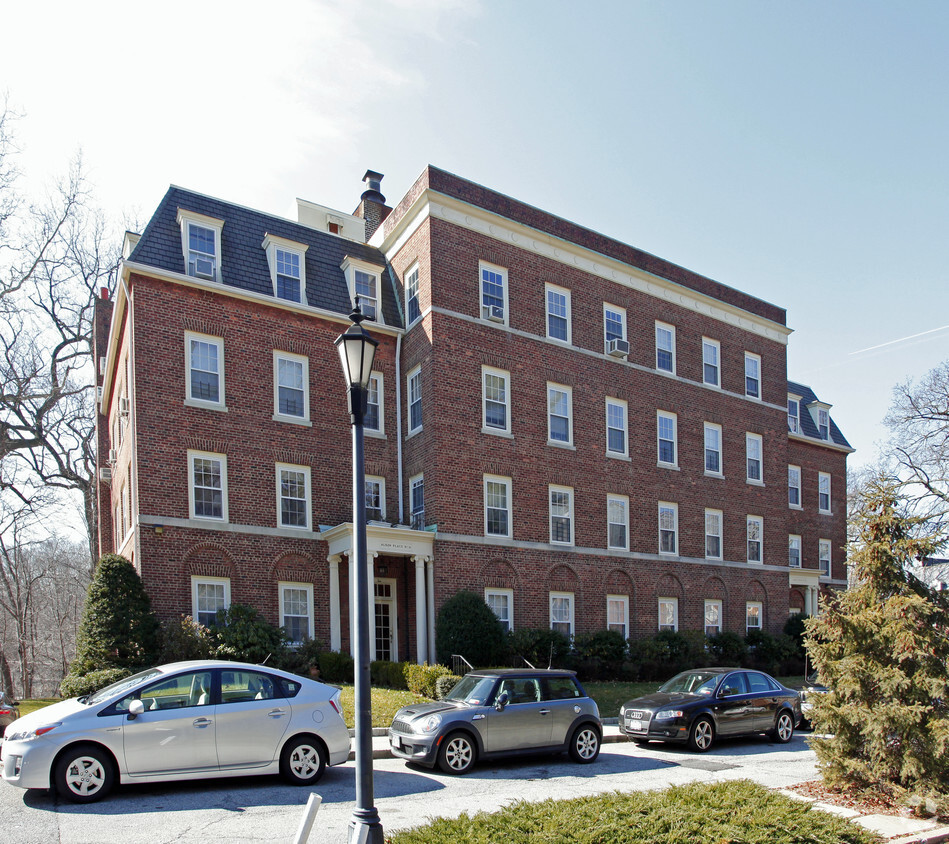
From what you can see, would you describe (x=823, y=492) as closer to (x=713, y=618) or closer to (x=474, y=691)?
(x=713, y=618)

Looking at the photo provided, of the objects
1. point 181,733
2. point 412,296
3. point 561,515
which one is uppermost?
point 412,296

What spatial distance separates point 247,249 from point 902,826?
20.8 meters

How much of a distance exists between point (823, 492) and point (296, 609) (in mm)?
27661

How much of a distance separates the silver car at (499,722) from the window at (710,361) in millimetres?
20463

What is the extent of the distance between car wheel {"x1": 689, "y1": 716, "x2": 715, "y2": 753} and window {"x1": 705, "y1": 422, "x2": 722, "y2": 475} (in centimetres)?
1707

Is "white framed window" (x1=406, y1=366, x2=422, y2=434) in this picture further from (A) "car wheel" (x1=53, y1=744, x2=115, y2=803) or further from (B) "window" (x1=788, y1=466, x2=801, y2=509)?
(B) "window" (x1=788, y1=466, x2=801, y2=509)

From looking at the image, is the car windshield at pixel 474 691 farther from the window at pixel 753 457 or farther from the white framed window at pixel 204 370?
the window at pixel 753 457

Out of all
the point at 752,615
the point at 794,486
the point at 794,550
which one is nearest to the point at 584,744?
the point at 752,615

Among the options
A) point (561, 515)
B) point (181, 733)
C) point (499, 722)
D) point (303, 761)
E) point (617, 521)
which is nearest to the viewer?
point (181, 733)

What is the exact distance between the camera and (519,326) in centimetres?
2542

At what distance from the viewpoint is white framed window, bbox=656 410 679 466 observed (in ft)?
95.3

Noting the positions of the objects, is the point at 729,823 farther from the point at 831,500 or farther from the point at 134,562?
the point at 831,500

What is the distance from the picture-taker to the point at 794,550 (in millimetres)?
36656

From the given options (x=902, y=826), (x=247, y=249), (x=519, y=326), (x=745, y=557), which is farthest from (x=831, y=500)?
(x=902, y=826)
